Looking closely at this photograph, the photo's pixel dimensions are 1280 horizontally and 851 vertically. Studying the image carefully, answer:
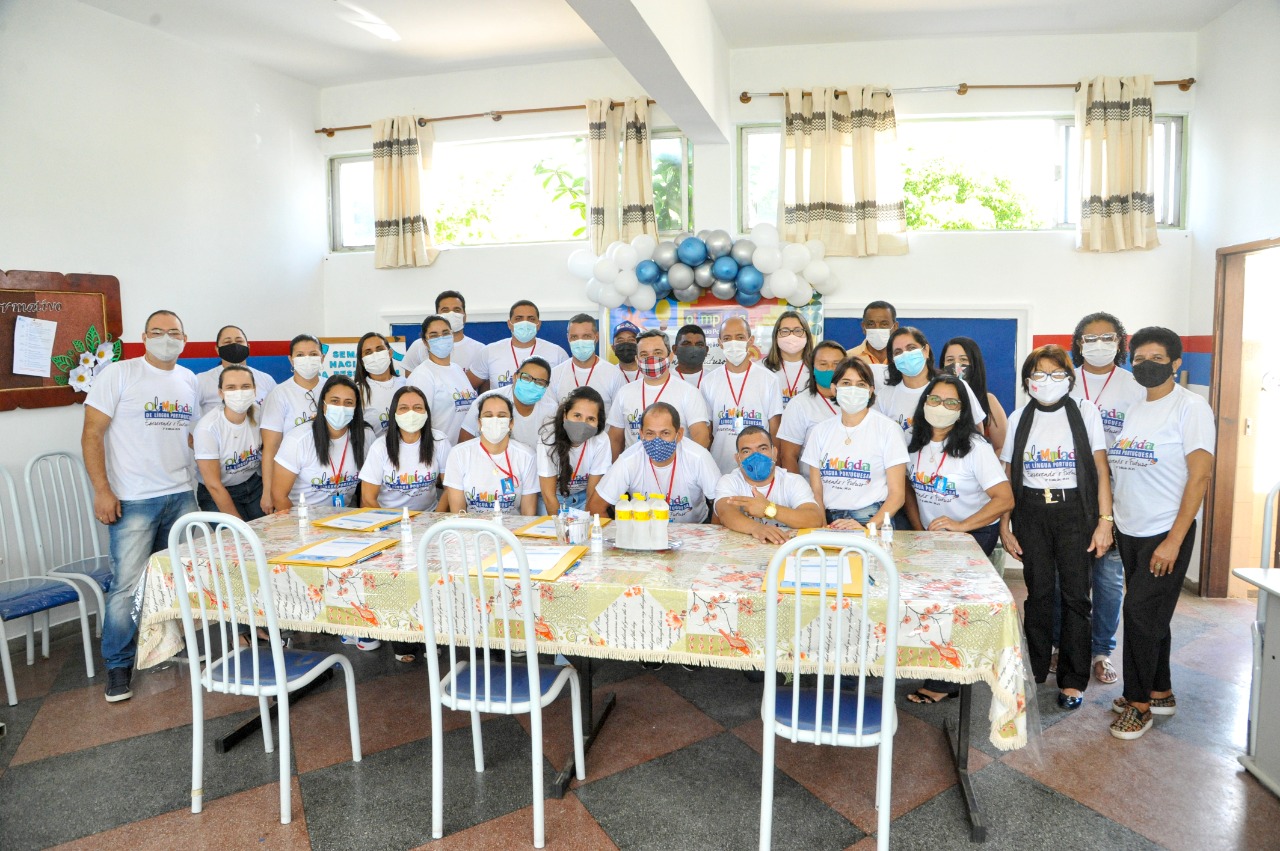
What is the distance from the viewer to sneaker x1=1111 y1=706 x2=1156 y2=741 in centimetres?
312

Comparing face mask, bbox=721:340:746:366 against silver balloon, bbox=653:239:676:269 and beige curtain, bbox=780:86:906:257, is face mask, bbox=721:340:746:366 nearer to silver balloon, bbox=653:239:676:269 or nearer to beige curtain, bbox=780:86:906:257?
silver balloon, bbox=653:239:676:269

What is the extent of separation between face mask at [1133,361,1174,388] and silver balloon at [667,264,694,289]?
9.26 ft

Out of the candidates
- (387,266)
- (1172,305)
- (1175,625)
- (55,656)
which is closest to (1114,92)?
(1172,305)

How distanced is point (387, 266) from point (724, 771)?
16.0 ft

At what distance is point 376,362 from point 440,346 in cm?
41

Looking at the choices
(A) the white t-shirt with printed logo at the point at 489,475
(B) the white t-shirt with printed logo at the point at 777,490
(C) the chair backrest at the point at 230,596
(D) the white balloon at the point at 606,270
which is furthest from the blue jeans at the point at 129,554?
(D) the white balloon at the point at 606,270

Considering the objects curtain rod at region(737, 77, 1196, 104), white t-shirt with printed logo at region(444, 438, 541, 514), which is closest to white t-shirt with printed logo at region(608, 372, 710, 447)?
white t-shirt with printed logo at region(444, 438, 541, 514)

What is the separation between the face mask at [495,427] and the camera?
355cm

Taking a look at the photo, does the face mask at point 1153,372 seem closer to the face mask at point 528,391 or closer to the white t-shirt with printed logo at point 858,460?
the white t-shirt with printed logo at point 858,460

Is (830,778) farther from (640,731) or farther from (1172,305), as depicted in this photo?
(1172,305)

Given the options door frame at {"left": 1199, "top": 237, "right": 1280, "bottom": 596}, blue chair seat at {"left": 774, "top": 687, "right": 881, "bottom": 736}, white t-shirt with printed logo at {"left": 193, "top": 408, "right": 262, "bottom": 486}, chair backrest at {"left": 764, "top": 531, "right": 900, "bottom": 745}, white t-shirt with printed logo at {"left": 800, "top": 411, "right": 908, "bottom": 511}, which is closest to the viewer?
chair backrest at {"left": 764, "top": 531, "right": 900, "bottom": 745}

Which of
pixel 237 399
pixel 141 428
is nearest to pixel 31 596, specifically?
pixel 141 428

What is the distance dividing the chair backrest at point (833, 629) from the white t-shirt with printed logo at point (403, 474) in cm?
200

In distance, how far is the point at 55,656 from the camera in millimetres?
4137
